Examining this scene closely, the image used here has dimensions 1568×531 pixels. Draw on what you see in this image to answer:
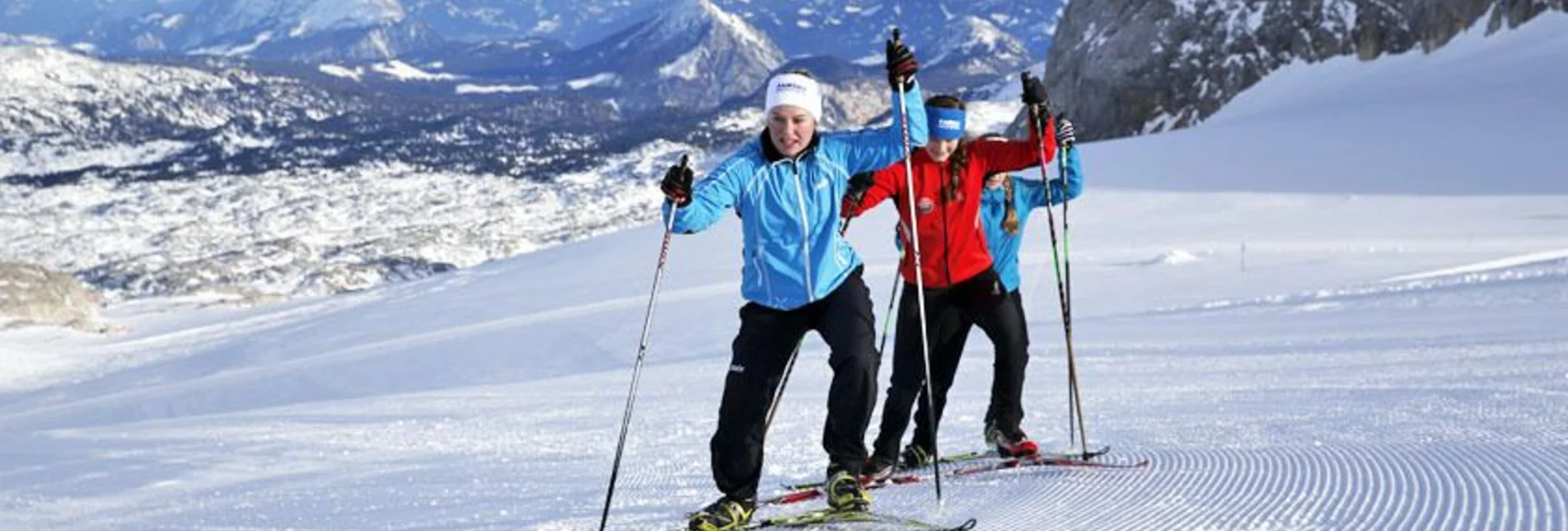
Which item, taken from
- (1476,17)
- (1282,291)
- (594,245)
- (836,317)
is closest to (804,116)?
(836,317)

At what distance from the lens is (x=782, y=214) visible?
18.9ft

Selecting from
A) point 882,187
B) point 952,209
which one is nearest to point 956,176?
point 952,209

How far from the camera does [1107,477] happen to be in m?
6.32

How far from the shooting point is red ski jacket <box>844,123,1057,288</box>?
691cm

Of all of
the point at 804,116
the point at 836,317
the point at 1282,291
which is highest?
the point at 804,116

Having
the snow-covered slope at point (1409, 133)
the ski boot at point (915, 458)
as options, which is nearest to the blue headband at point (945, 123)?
the ski boot at point (915, 458)

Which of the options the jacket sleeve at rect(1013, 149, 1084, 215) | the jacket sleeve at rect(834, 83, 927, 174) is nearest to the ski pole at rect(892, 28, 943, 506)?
the jacket sleeve at rect(834, 83, 927, 174)

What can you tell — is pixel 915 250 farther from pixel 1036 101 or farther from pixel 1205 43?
pixel 1205 43

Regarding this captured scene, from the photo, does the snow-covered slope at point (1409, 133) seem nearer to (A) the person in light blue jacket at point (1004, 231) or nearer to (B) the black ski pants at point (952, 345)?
(A) the person in light blue jacket at point (1004, 231)

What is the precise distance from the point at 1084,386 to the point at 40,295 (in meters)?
103

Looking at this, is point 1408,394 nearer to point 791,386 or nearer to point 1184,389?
point 1184,389

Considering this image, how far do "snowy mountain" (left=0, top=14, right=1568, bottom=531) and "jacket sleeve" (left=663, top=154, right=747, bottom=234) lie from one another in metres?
1.49

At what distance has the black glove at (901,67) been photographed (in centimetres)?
621

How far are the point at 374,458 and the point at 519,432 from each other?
45.2 inches
